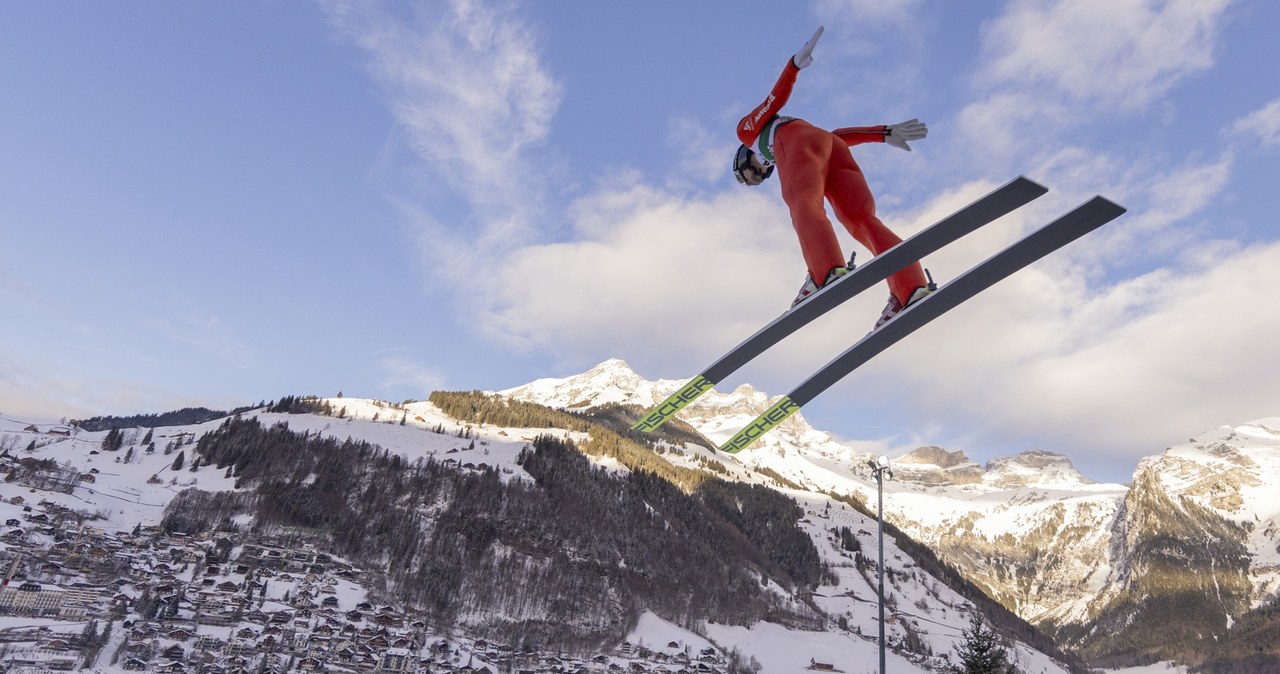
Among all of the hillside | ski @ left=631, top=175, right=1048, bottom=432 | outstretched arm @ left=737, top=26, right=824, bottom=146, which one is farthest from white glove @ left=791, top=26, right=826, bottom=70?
the hillside

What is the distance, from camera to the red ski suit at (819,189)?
5.57m

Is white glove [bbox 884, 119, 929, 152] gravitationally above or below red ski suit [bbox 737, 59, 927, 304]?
above

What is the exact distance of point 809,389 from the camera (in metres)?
6.46

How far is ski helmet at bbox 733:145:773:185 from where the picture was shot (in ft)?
21.5

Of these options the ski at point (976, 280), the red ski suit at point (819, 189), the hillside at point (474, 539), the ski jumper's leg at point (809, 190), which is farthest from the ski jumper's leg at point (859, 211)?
the hillside at point (474, 539)

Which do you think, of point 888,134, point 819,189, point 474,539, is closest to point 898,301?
point 819,189

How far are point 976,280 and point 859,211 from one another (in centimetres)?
109

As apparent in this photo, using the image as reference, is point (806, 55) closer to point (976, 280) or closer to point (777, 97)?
point (777, 97)

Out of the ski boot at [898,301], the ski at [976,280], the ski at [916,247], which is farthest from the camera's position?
the ski boot at [898,301]

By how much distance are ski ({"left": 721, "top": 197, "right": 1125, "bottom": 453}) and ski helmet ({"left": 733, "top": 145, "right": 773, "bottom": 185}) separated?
1.86 metres

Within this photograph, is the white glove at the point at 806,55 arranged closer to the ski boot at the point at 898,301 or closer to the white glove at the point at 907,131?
the white glove at the point at 907,131

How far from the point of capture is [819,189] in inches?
227

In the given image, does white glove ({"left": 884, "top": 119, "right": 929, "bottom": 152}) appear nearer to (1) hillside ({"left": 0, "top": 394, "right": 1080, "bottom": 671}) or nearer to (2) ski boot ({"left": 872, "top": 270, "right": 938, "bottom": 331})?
(2) ski boot ({"left": 872, "top": 270, "right": 938, "bottom": 331})

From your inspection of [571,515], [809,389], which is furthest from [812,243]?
[571,515]
